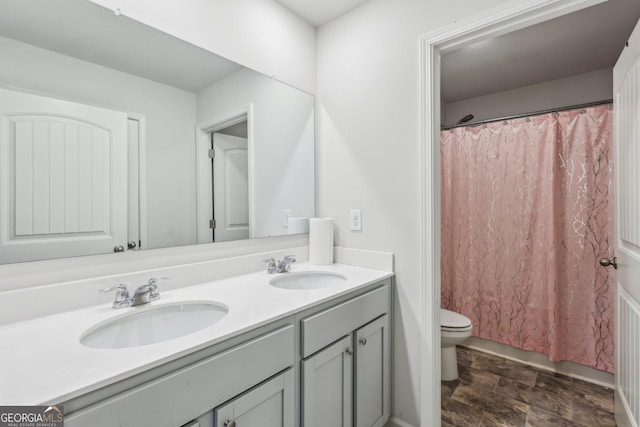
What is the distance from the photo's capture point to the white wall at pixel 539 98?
2529mm

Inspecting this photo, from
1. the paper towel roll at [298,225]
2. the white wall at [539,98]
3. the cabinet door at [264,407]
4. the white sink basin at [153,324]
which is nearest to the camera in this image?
the cabinet door at [264,407]

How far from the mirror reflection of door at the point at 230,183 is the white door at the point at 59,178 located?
39 centimetres

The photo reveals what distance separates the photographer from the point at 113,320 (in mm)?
962

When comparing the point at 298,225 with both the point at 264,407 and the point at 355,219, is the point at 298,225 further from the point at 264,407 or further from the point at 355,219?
the point at 264,407

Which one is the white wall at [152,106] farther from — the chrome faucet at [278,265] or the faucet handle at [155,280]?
the chrome faucet at [278,265]

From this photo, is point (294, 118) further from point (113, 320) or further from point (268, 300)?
point (113, 320)

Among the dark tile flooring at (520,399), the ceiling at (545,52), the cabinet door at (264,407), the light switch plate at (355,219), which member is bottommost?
the dark tile flooring at (520,399)

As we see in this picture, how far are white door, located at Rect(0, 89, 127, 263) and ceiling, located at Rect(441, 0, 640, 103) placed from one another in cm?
226

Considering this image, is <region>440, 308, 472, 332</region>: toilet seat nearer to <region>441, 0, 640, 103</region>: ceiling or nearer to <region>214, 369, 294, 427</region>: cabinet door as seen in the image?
<region>214, 369, 294, 427</region>: cabinet door

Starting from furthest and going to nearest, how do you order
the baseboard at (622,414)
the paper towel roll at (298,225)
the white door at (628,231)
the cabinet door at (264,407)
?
1. the paper towel roll at (298,225)
2. the baseboard at (622,414)
3. the white door at (628,231)
4. the cabinet door at (264,407)

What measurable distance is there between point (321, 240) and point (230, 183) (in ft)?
1.97

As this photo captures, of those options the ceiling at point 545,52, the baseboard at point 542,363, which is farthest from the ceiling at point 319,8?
the baseboard at point 542,363

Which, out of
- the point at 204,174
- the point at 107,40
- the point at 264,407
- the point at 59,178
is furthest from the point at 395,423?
the point at 107,40

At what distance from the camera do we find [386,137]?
5.32ft
